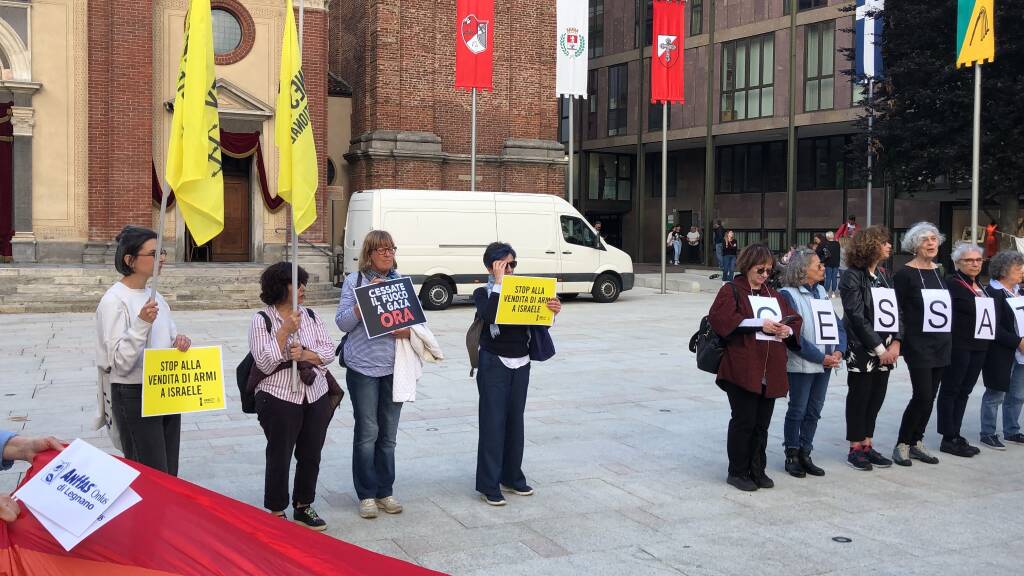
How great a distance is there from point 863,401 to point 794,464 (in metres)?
0.75

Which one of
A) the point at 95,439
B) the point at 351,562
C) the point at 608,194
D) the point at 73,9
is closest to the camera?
the point at 351,562

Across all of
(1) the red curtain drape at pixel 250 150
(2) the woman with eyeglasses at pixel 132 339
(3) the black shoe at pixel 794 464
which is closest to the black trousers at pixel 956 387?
(3) the black shoe at pixel 794 464

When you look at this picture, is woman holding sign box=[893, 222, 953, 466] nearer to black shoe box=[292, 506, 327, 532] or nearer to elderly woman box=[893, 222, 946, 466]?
elderly woman box=[893, 222, 946, 466]

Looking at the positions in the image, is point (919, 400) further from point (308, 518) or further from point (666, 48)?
point (666, 48)

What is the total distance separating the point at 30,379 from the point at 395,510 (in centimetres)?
717

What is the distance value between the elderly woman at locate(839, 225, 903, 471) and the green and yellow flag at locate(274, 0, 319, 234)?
4130 millimetres

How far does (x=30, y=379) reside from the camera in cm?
1154

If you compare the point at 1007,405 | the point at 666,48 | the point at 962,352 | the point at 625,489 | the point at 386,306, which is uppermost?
the point at 666,48

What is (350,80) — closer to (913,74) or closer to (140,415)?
(913,74)

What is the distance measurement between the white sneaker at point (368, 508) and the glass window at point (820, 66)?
3297 centimetres

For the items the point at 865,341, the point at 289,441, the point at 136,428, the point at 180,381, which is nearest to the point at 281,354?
the point at 289,441

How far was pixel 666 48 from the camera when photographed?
25.3 metres

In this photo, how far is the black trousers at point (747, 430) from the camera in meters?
6.95

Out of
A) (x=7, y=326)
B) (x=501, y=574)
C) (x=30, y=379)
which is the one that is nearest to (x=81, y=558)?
(x=501, y=574)
